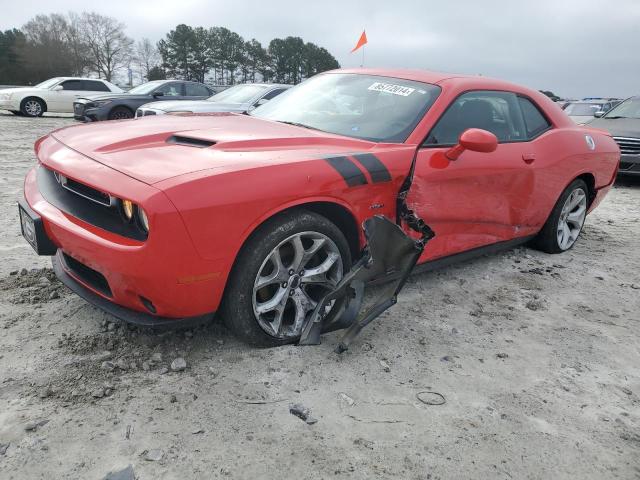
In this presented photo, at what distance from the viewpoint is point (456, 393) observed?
2.36 meters

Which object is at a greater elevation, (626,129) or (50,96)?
(626,129)

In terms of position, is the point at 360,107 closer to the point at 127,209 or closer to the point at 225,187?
the point at 225,187

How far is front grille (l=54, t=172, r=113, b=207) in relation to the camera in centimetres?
224

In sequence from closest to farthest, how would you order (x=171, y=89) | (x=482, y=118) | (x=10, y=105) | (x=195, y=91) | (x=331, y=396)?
(x=331, y=396)
(x=482, y=118)
(x=171, y=89)
(x=195, y=91)
(x=10, y=105)

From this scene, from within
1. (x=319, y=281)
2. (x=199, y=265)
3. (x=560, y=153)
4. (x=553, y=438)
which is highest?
(x=560, y=153)

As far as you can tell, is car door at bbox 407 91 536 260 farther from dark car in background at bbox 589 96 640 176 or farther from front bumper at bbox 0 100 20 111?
front bumper at bbox 0 100 20 111

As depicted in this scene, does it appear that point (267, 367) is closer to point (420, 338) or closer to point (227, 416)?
point (227, 416)

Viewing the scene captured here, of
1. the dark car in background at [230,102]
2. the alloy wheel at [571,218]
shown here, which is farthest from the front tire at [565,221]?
the dark car in background at [230,102]

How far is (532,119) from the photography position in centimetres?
400

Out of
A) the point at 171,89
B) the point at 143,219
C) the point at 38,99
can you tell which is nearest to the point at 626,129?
the point at 143,219

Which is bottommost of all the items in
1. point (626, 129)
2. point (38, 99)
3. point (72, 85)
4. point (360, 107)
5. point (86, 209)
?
point (38, 99)

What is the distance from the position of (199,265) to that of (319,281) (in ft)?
2.40

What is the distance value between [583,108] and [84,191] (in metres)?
15.6

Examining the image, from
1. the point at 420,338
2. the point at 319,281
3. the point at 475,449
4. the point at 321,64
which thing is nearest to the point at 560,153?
the point at 420,338
